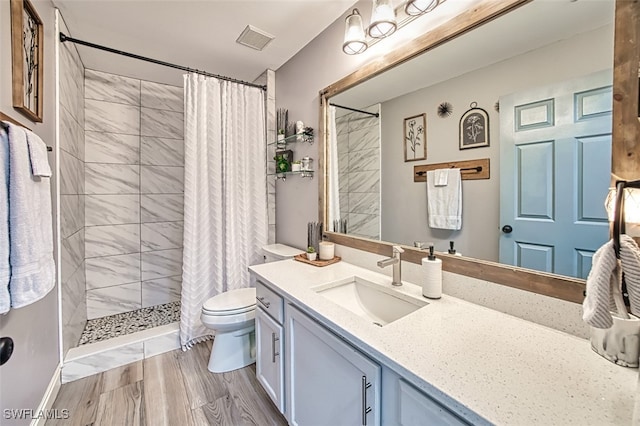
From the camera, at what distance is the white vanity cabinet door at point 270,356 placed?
1323mm

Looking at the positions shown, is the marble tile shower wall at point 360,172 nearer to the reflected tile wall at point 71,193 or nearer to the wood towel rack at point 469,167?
the wood towel rack at point 469,167

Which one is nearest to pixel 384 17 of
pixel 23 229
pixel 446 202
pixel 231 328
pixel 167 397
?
pixel 446 202

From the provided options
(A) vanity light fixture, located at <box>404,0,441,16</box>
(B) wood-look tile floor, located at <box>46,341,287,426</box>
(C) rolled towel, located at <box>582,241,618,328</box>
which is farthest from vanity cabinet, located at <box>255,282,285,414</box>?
(A) vanity light fixture, located at <box>404,0,441,16</box>

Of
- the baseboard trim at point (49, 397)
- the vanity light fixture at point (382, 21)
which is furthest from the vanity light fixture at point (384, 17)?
the baseboard trim at point (49, 397)

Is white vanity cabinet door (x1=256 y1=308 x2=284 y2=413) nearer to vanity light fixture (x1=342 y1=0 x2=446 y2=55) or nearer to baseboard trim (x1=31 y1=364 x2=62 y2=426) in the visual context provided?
baseboard trim (x1=31 y1=364 x2=62 y2=426)

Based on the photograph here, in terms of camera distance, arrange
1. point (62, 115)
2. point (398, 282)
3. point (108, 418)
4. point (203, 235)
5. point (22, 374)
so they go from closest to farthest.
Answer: point (22, 374) → point (398, 282) → point (108, 418) → point (62, 115) → point (203, 235)

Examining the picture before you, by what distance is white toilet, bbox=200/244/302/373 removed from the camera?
Result: 5.88 ft

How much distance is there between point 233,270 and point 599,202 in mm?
2243

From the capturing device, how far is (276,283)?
4.41 ft

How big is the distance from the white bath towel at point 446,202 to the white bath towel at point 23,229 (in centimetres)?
162

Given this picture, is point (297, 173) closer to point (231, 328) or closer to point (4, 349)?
point (231, 328)

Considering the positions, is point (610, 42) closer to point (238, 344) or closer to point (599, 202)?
point (599, 202)

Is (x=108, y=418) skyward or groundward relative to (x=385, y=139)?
groundward

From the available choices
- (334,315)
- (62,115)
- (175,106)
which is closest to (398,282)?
(334,315)
